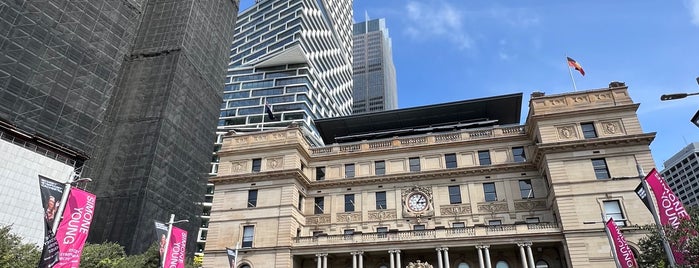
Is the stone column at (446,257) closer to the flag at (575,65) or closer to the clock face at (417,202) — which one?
the clock face at (417,202)

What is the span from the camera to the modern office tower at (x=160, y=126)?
5006 centimetres

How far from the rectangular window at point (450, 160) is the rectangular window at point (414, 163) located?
107 inches

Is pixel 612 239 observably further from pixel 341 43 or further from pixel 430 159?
pixel 341 43

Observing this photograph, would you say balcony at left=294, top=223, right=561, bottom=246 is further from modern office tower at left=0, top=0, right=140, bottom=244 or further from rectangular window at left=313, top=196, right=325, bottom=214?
modern office tower at left=0, top=0, right=140, bottom=244

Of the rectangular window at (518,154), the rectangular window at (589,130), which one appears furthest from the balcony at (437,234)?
the rectangular window at (589,130)

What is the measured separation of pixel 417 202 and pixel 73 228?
95.4 ft

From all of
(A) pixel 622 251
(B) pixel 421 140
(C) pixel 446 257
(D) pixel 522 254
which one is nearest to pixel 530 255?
(D) pixel 522 254

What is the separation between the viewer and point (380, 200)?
40.9 meters

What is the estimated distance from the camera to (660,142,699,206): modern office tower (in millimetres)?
140500

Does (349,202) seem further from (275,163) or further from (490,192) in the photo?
(490,192)

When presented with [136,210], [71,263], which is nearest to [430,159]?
[71,263]

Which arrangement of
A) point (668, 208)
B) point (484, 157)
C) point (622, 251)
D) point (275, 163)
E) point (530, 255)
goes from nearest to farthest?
1. point (668, 208)
2. point (622, 251)
3. point (530, 255)
4. point (484, 157)
5. point (275, 163)

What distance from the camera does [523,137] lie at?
130 ft

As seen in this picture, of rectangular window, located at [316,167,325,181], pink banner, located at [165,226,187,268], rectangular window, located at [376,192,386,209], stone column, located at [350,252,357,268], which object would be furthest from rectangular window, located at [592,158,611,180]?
pink banner, located at [165,226,187,268]
